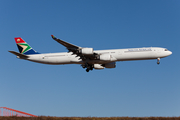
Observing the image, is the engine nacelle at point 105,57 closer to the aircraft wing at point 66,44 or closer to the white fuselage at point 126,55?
the white fuselage at point 126,55

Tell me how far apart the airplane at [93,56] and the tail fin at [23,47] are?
0.94 meters

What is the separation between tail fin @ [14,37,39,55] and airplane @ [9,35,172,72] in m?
0.94

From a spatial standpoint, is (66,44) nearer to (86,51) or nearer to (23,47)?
(86,51)

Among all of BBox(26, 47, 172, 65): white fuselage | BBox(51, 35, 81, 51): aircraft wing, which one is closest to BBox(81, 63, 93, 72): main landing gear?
BBox(26, 47, 172, 65): white fuselage

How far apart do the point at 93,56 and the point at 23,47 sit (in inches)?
718

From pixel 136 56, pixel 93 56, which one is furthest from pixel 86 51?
pixel 136 56

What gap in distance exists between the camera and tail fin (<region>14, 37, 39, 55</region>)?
52.2 meters

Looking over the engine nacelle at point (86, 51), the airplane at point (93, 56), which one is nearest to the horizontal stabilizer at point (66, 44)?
the airplane at point (93, 56)

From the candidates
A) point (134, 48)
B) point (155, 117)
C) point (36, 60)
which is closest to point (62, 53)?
point (36, 60)

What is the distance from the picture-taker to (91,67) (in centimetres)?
4847

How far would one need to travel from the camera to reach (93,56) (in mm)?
44594

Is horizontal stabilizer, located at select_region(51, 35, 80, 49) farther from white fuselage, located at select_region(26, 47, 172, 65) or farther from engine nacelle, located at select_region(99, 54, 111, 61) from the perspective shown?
engine nacelle, located at select_region(99, 54, 111, 61)

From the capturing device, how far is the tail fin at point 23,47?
5216cm

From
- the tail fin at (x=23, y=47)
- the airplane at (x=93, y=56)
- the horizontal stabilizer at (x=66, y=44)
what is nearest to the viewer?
the horizontal stabilizer at (x=66, y=44)
